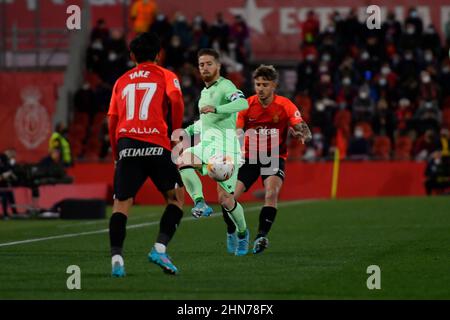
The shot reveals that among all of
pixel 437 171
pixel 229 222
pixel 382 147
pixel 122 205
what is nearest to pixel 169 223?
pixel 122 205

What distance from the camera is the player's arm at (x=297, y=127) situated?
14430 mm

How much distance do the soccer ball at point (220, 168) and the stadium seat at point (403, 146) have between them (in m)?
18.7

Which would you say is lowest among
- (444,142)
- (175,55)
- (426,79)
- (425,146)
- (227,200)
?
(425,146)

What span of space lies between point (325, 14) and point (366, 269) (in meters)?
26.8

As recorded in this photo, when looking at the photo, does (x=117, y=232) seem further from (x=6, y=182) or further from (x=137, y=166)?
(x=6, y=182)

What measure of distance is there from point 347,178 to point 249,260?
1860 centimetres

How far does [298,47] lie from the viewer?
38.1m

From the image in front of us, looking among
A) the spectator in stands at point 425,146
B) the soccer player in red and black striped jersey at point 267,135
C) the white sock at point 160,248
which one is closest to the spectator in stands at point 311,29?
the spectator in stands at point 425,146

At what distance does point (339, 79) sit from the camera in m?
33.6

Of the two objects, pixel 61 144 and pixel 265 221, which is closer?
pixel 265 221
